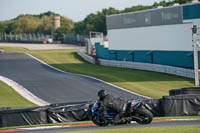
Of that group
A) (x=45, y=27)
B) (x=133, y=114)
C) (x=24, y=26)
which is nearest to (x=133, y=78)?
(x=133, y=114)

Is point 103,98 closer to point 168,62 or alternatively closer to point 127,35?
point 168,62

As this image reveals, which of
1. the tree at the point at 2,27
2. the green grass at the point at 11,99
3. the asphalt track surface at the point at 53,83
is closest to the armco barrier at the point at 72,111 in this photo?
the green grass at the point at 11,99

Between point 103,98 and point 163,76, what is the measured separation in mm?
22848

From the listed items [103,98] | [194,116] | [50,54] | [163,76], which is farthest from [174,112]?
[50,54]

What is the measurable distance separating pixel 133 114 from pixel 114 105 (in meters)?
0.86

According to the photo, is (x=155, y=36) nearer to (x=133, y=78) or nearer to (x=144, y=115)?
(x=133, y=78)

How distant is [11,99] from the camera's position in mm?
27500

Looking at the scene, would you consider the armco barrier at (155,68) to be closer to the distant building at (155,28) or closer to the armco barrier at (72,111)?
the distant building at (155,28)

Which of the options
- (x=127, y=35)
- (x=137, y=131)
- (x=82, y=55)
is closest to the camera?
(x=137, y=131)

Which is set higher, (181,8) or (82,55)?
(181,8)

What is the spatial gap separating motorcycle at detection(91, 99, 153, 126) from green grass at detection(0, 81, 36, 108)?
415 inches

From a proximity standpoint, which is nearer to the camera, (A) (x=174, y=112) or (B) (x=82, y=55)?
(A) (x=174, y=112)

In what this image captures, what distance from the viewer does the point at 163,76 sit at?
37000 millimetres

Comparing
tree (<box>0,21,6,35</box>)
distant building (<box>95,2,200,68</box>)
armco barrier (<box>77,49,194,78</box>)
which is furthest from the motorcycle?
tree (<box>0,21,6,35</box>)
